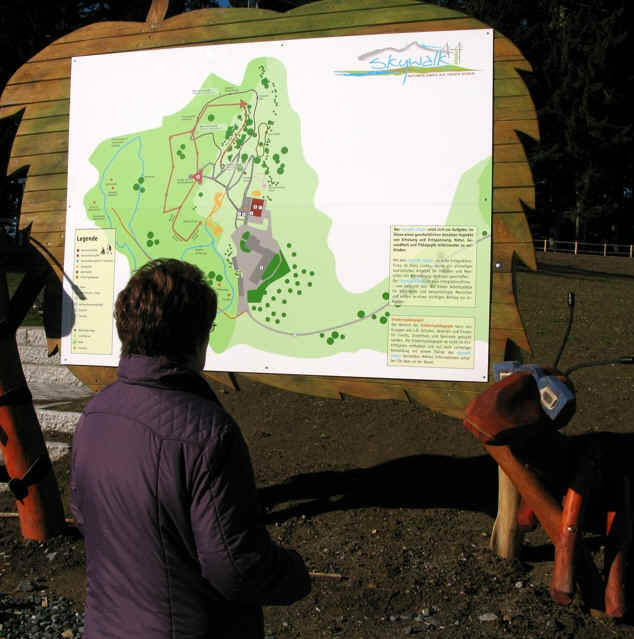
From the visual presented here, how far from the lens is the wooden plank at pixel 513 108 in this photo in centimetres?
322

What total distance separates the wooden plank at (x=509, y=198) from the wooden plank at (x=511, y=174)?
0.02 m

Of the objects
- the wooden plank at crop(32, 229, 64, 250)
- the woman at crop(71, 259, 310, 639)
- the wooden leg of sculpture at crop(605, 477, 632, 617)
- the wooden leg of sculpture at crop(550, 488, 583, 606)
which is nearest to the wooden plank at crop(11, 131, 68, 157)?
the wooden plank at crop(32, 229, 64, 250)

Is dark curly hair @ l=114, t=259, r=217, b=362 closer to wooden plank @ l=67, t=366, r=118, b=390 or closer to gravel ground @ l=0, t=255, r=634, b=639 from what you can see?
gravel ground @ l=0, t=255, r=634, b=639

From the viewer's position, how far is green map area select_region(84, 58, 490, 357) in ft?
11.5

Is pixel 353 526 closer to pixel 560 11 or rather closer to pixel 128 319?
pixel 128 319

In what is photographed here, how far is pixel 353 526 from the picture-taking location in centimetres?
414

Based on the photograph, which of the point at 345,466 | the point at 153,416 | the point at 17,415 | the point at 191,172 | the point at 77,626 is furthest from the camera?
the point at 345,466

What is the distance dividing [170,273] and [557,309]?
7.65 meters

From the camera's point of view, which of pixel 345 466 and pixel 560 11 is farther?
pixel 560 11

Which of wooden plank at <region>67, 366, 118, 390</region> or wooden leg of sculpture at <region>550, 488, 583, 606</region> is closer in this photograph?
wooden leg of sculpture at <region>550, 488, 583, 606</region>

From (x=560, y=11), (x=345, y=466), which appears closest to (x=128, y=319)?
(x=345, y=466)

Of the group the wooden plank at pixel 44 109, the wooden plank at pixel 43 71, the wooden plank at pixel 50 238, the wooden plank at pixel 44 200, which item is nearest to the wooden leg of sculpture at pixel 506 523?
the wooden plank at pixel 50 238

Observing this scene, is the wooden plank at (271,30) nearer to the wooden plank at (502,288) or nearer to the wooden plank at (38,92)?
the wooden plank at (38,92)

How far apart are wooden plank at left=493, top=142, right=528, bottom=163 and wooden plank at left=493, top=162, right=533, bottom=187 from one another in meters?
0.02
